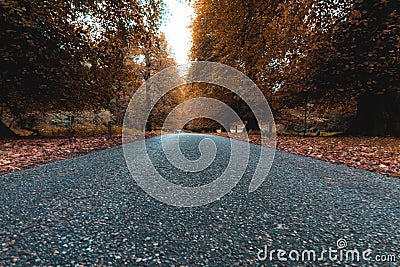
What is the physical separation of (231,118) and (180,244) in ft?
65.9

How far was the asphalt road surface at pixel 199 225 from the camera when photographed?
138 centimetres

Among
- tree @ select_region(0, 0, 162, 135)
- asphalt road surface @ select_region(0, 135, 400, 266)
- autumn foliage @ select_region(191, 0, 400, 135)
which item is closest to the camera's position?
asphalt road surface @ select_region(0, 135, 400, 266)

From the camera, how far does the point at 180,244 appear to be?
151 centimetres

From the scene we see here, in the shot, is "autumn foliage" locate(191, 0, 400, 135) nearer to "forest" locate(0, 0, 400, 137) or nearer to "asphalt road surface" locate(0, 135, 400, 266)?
"forest" locate(0, 0, 400, 137)

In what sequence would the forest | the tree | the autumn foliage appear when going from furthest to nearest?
the autumn foliage
the forest
the tree

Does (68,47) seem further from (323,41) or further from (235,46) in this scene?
(323,41)

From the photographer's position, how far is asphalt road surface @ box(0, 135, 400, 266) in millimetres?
1376

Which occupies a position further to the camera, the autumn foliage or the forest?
the autumn foliage

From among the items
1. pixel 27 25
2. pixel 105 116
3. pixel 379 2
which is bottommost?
pixel 105 116

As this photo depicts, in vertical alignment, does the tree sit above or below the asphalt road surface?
above

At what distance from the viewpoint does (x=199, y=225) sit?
71.0 inches

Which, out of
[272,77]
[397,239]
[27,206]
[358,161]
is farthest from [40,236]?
[272,77]

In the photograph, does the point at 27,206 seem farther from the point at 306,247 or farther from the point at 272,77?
the point at 272,77

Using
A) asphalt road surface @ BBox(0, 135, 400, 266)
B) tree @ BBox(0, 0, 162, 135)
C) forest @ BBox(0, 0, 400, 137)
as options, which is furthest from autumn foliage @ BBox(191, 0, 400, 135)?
asphalt road surface @ BBox(0, 135, 400, 266)
